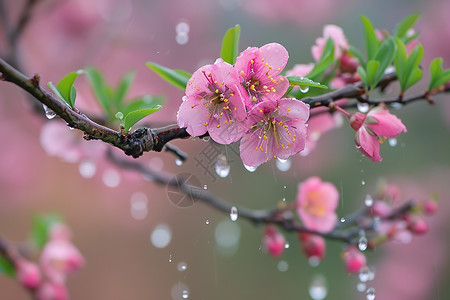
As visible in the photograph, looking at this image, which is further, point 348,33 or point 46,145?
point 348,33

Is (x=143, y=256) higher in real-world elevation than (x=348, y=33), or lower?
lower

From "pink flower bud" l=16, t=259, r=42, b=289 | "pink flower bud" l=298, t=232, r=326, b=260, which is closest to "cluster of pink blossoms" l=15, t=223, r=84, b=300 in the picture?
"pink flower bud" l=16, t=259, r=42, b=289

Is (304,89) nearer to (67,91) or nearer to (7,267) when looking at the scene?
(67,91)

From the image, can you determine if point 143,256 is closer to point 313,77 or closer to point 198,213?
point 198,213

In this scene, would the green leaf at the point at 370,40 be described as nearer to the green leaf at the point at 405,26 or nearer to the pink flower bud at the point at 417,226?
the green leaf at the point at 405,26

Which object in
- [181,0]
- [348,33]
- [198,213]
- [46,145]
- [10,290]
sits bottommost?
[10,290]

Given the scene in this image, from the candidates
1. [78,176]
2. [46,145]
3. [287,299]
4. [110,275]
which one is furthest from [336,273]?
[46,145]

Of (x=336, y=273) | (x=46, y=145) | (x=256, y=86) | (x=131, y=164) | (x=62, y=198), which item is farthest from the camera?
(x=62, y=198)
